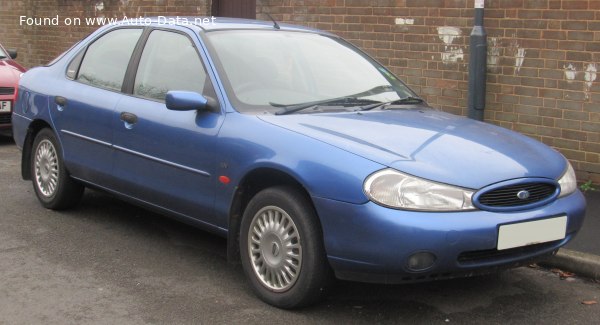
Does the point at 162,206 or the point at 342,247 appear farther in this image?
the point at 162,206

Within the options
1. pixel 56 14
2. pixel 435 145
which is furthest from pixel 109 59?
pixel 56 14

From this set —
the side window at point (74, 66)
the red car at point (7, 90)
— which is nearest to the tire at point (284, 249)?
the side window at point (74, 66)

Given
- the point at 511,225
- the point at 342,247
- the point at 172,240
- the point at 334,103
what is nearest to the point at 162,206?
the point at 172,240

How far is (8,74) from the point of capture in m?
9.89

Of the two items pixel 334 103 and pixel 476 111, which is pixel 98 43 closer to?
pixel 334 103

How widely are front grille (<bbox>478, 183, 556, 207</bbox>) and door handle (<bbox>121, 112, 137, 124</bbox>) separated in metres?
2.47

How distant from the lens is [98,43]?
5992 millimetres

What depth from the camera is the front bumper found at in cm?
366

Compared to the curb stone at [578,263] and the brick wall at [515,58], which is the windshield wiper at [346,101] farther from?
the brick wall at [515,58]

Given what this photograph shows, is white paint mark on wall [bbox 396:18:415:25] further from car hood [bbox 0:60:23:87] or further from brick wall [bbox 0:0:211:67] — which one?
car hood [bbox 0:60:23:87]

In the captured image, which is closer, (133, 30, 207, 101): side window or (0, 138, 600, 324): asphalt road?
(0, 138, 600, 324): asphalt road

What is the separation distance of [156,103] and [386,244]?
2.12m

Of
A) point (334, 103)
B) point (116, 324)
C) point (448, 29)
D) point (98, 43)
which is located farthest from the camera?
point (448, 29)

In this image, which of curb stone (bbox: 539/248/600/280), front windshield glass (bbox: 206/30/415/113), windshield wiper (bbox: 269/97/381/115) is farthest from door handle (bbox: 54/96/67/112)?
curb stone (bbox: 539/248/600/280)
